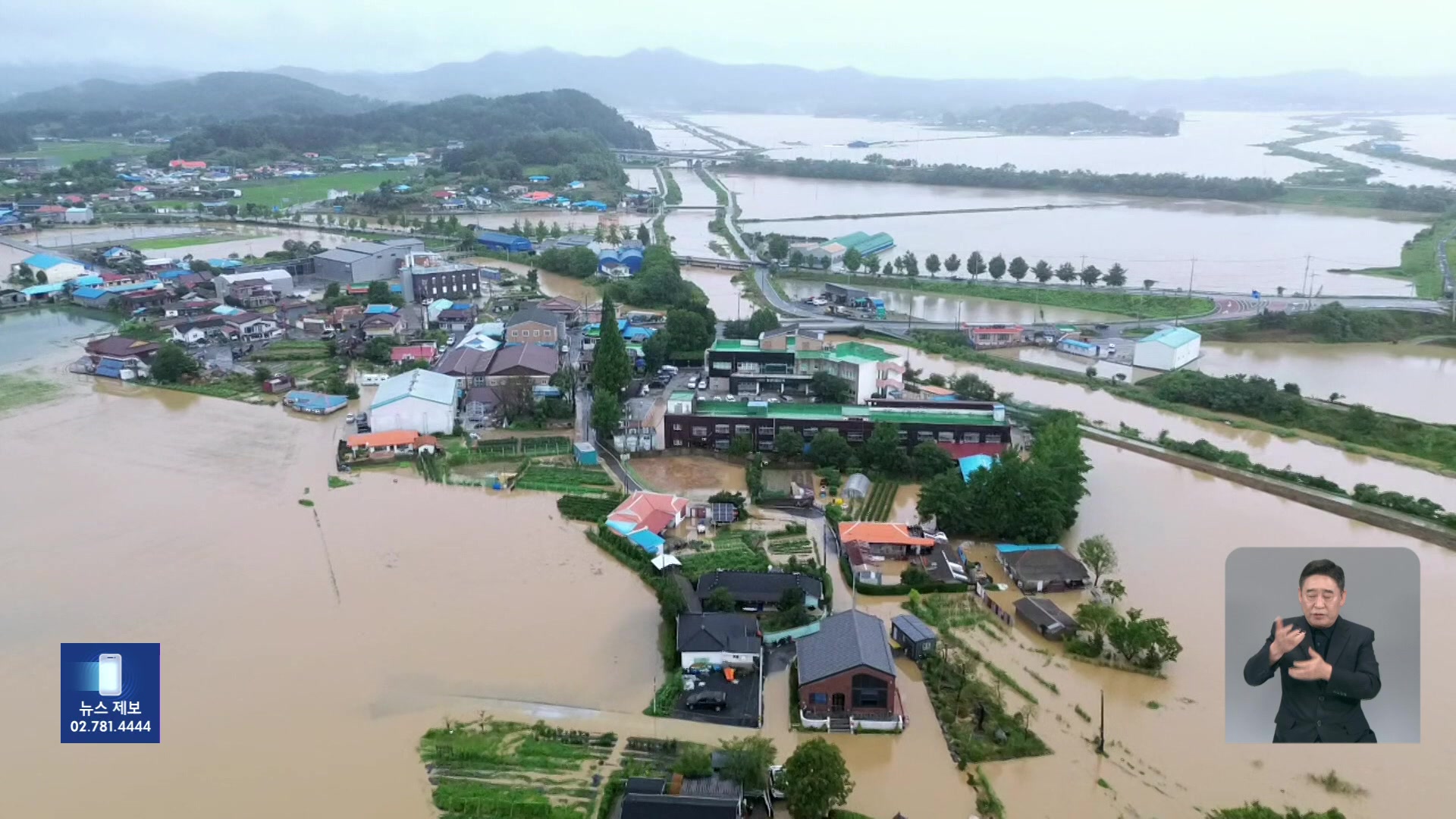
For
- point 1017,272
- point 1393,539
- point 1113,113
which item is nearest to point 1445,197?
point 1017,272

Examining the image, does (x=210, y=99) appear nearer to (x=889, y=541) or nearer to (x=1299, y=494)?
(x=889, y=541)

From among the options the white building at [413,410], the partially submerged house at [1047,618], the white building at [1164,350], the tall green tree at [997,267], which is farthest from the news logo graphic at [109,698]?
the tall green tree at [997,267]

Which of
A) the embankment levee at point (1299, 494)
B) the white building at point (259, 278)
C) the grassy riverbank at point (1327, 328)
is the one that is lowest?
the embankment levee at point (1299, 494)

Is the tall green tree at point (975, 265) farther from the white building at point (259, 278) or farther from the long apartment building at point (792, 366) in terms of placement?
the white building at point (259, 278)

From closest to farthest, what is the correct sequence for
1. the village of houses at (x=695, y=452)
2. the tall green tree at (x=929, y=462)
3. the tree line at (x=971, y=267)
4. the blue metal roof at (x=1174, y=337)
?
1. the village of houses at (x=695, y=452)
2. the tall green tree at (x=929, y=462)
3. the blue metal roof at (x=1174, y=337)
4. the tree line at (x=971, y=267)

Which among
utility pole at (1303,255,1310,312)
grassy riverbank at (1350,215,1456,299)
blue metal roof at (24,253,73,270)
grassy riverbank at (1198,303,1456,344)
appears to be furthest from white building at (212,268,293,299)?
grassy riverbank at (1350,215,1456,299)

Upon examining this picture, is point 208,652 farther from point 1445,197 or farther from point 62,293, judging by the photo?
point 1445,197

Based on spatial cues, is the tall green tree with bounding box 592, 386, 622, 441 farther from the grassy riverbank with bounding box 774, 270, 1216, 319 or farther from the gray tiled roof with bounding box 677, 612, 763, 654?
the grassy riverbank with bounding box 774, 270, 1216, 319
